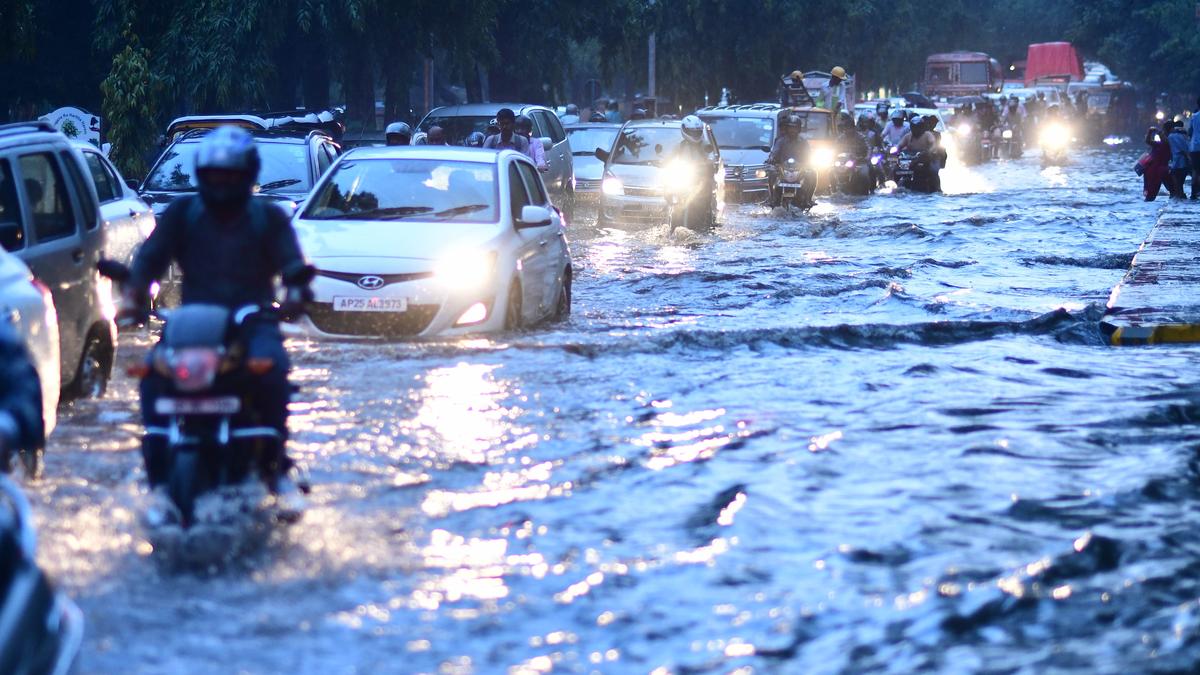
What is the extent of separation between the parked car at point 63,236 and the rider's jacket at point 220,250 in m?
2.75

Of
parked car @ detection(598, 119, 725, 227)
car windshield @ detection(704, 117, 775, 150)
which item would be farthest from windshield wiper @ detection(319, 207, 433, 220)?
car windshield @ detection(704, 117, 775, 150)

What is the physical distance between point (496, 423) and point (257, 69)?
16.9 m

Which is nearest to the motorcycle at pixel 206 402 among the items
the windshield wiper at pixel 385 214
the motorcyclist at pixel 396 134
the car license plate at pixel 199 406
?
the car license plate at pixel 199 406

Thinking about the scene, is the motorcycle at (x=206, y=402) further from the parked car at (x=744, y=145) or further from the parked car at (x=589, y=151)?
the parked car at (x=744, y=145)

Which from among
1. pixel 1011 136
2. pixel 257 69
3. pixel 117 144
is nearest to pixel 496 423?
pixel 117 144

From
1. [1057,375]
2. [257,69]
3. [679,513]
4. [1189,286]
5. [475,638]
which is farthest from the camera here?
[257,69]

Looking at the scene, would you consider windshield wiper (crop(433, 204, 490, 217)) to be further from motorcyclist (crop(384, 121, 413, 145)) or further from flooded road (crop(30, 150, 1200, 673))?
motorcyclist (crop(384, 121, 413, 145))

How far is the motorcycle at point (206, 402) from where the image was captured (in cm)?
640

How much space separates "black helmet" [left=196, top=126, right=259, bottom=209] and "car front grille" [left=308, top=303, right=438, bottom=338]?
493cm

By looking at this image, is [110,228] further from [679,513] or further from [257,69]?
[257,69]

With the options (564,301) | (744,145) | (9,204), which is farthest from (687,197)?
(9,204)

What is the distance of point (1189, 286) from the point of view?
16562 mm

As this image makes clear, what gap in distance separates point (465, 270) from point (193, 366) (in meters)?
5.79

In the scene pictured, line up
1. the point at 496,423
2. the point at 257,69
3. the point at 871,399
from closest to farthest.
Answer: the point at 496,423 → the point at 871,399 → the point at 257,69
